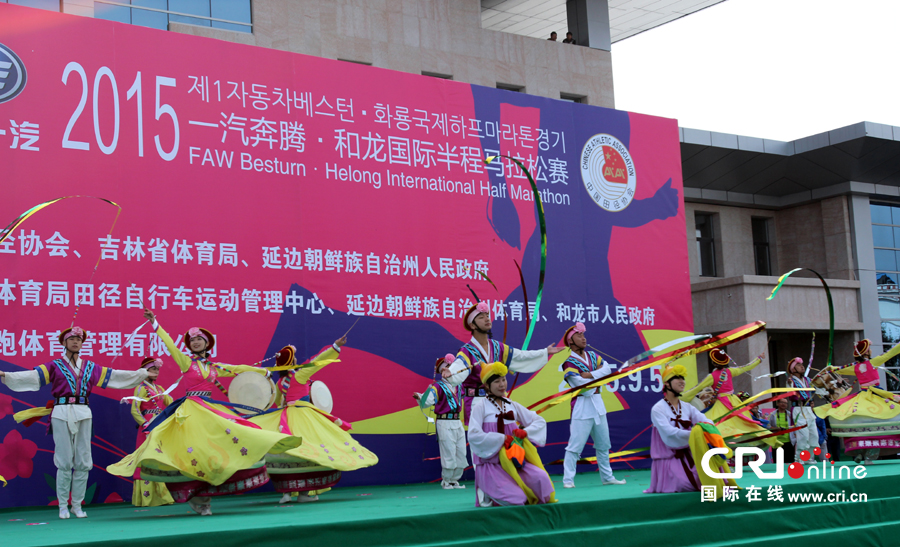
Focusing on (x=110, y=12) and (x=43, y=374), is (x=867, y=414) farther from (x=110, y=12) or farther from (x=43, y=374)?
(x=110, y=12)

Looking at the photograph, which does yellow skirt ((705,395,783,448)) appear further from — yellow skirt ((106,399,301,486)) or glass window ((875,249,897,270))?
glass window ((875,249,897,270))

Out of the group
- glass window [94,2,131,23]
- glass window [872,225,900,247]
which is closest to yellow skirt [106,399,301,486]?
glass window [94,2,131,23]

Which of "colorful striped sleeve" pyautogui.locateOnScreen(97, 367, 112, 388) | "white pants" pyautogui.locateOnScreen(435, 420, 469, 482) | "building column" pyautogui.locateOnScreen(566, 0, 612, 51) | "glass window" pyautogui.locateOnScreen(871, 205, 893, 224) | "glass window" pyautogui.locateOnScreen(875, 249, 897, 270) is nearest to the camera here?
"colorful striped sleeve" pyautogui.locateOnScreen(97, 367, 112, 388)

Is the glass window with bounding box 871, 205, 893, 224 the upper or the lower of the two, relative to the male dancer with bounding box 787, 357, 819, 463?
upper

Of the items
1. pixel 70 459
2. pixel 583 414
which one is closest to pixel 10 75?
pixel 70 459

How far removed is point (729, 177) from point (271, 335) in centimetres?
1036

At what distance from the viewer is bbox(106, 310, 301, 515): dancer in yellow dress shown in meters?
5.45

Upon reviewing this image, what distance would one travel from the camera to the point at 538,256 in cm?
946

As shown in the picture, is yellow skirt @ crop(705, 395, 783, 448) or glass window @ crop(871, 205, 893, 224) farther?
glass window @ crop(871, 205, 893, 224)

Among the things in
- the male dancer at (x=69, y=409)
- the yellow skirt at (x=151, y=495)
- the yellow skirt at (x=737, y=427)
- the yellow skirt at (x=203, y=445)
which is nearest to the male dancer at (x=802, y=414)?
the yellow skirt at (x=737, y=427)

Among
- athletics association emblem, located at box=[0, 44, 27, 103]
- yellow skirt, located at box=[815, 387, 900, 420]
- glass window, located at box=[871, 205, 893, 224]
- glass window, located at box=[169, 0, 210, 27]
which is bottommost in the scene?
yellow skirt, located at box=[815, 387, 900, 420]

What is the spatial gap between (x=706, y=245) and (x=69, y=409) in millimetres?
12469

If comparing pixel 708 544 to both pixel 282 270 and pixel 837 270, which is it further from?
pixel 837 270

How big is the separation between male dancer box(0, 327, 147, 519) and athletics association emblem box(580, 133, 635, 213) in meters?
5.94
